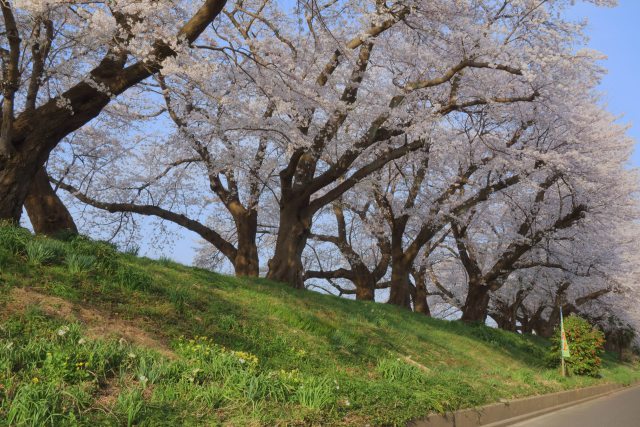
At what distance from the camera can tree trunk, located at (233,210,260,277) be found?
16703 mm

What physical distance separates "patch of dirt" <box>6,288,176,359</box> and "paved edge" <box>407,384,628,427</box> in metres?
3.26

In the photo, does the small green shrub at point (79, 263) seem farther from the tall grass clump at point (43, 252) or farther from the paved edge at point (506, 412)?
the paved edge at point (506, 412)

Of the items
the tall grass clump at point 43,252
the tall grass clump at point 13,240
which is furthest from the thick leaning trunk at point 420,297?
the tall grass clump at point 13,240

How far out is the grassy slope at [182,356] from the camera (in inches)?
172

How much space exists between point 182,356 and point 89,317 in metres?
1.32

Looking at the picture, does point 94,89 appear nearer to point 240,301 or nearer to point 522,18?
point 240,301

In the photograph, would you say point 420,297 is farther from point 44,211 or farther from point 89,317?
point 89,317

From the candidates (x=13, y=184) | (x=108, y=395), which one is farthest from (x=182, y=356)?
(x=13, y=184)

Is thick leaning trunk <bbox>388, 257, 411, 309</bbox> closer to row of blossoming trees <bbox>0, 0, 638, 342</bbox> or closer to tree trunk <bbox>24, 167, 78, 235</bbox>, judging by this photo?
row of blossoming trees <bbox>0, 0, 638, 342</bbox>

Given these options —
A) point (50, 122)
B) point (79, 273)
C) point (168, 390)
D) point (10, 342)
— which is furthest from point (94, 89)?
point (168, 390)

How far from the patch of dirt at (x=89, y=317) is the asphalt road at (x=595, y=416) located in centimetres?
546

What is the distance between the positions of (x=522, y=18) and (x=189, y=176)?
1370 centimetres

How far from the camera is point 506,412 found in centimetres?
820

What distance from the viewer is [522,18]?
13.3 meters
